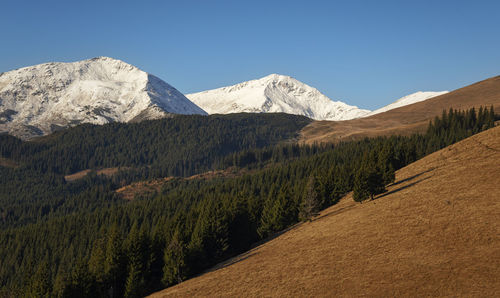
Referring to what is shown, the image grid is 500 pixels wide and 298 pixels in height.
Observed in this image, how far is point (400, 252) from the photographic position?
143 feet

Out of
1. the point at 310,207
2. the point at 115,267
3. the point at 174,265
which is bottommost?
the point at 174,265

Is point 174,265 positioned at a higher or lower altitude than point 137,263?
lower

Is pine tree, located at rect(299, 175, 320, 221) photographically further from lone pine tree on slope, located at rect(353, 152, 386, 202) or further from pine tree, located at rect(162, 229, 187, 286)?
pine tree, located at rect(162, 229, 187, 286)

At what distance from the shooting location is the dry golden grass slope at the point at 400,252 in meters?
36.0

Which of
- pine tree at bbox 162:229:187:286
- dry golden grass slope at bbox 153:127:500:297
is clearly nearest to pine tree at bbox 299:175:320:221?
dry golden grass slope at bbox 153:127:500:297

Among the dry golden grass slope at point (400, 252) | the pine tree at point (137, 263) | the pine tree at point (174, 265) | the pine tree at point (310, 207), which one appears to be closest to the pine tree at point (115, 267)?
the pine tree at point (137, 263)

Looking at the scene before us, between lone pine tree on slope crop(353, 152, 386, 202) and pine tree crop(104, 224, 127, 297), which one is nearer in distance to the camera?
pine tree crop(104, 224, 127, 297)

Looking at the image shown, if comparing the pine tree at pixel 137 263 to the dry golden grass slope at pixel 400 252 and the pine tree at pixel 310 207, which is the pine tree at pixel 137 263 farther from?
the pine tree at pixel 310 207

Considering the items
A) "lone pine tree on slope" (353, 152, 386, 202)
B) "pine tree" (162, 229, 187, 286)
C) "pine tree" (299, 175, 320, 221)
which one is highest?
"lone pine tree on slope" (353, 152, 386, 202)

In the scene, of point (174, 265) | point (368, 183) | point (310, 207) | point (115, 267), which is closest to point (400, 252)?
point (368, 183)

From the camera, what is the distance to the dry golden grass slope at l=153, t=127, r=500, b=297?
36000 mm

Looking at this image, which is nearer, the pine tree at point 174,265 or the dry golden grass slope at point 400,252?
the dry golden grass slope at point 400,252

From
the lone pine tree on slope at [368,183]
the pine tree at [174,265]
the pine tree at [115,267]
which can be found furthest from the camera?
the lone pine tree on slope at [368,183]

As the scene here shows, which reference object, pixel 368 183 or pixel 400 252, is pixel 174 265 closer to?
pixel 400 252
